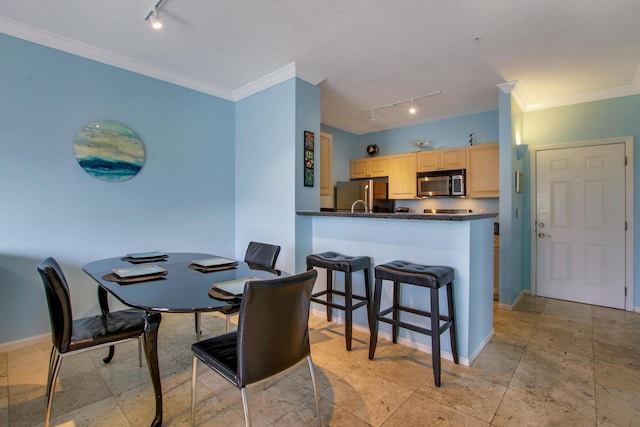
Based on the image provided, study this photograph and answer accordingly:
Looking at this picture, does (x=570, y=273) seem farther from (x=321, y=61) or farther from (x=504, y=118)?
(x=321, y=61)

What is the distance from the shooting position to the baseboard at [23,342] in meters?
2.49

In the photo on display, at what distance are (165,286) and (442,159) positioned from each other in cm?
421

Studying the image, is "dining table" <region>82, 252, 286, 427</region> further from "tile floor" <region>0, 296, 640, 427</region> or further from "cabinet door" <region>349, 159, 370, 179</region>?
"cabinet door" <region>349, 159, 370, 179</region>

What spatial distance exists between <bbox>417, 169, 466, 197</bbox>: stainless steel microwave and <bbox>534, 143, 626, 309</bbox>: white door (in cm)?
94

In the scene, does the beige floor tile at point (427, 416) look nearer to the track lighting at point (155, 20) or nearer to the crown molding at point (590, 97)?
the track lighting at point (155, 20)

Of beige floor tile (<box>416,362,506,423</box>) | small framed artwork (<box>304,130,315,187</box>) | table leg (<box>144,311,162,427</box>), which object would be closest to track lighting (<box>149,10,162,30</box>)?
small framed artwork (<box>304,130,315,187</box>)

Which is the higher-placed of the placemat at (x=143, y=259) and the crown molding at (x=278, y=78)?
the crown molding at (x=278, y=78)

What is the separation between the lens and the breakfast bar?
7.54 ft

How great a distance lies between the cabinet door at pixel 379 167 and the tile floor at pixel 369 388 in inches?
126

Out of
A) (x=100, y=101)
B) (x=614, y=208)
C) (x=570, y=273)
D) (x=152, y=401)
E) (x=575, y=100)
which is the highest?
(x=575, y=100)

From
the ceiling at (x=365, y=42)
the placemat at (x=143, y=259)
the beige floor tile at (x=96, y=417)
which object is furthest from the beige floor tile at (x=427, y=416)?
the ceiling at (x=365, y=42)

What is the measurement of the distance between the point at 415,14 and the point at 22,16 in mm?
3002

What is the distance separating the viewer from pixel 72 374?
214cm

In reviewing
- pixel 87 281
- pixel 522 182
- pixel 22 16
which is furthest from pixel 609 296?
pixel 22 16
